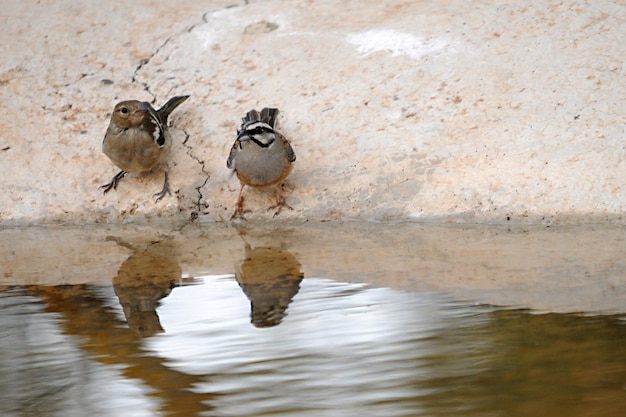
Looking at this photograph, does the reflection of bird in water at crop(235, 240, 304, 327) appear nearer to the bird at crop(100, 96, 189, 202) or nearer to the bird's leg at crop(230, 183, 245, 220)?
the bird's leg at crop(230, 183, 245, 220)

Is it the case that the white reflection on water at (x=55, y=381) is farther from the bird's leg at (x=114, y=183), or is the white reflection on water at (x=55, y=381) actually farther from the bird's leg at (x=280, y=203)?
the bird's leg at (x=114, y=183)

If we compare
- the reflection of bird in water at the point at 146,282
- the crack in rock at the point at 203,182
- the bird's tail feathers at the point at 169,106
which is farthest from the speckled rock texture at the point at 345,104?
the reflection of bird in water at the point at 146,282

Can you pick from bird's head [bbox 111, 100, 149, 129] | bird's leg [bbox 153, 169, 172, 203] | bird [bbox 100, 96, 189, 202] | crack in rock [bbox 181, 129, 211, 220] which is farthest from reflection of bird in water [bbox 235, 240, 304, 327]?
bird's head [bbox 111, 100, 149, 129]

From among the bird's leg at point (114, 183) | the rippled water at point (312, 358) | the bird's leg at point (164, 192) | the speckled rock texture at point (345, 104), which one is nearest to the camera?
the rippled water at point (312, 358)

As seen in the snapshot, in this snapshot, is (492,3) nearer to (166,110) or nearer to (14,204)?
(166,110)

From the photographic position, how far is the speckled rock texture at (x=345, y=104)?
19.6 feet

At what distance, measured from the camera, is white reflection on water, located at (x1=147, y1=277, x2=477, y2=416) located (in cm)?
302

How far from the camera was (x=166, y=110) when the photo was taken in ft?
22.2

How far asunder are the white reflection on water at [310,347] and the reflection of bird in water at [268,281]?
0.18ft

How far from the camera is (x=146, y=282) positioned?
4.69 meters

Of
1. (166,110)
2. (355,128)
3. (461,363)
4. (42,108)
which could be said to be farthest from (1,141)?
(461,363)

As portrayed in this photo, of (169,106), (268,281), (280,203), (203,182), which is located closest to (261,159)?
(280,203)

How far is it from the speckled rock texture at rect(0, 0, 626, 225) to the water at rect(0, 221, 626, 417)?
1.75 feet

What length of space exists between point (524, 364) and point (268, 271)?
6.26ft
